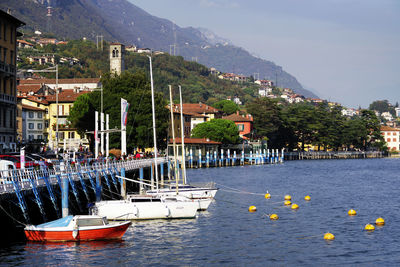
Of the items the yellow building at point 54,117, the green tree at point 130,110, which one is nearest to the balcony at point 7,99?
the green tree at point 130,110

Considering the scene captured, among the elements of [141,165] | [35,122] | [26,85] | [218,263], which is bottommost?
[218,263]

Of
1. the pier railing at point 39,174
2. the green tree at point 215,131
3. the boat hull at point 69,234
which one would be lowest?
the boat hull at point 69,234

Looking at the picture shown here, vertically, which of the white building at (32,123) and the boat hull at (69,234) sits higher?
the white building at (32,123)

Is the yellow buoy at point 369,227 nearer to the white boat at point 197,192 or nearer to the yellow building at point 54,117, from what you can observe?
the white boat at point 197,192

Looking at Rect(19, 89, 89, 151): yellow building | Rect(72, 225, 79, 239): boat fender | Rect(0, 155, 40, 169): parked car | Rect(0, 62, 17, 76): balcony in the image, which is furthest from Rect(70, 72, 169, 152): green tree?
Rect(72, 225, 79, 239): boat fender

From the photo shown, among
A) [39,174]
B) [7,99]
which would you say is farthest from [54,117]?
[39,174]

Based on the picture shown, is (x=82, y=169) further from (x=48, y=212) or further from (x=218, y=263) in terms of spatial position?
(x=218, y=263)

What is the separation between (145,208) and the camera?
161 ft

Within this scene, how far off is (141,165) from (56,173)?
28075mm

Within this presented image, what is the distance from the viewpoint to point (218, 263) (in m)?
36.3

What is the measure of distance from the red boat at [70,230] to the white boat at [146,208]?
7.18 m

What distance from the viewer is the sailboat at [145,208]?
155 feet

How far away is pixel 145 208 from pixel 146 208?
0.08 metres


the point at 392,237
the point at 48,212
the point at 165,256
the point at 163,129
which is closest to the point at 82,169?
the point at 48,212
